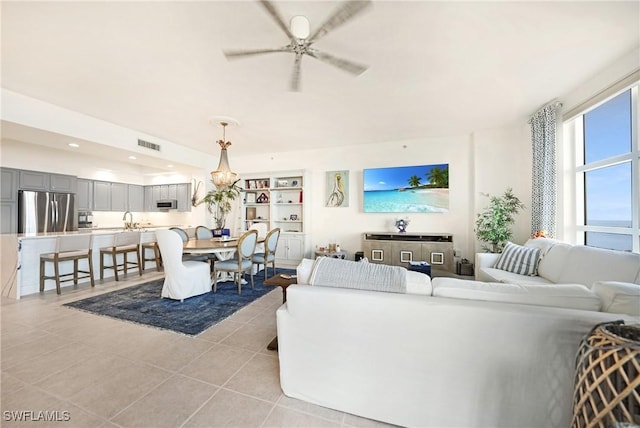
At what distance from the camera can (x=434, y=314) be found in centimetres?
115

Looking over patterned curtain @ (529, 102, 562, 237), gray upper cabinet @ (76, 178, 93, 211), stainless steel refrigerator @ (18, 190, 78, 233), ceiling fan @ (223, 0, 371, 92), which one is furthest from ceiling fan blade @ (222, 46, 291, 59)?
gray upper cabinet @ (76, 178, 93, 211)

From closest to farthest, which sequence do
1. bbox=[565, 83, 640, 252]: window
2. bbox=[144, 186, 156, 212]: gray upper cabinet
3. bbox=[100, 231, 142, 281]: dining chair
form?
bbox=[565, 83, 640, 252]: window
bbox=[100, 231, 142, 281]: dining chair
bbox=[144, 186, 156, 212]: gray upper cabinet

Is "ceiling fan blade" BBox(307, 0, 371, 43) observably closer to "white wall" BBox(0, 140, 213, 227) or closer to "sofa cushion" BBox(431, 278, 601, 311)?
"sofa cushion" BBox(431, 278, 601, 311)

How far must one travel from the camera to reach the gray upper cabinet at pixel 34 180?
445cm

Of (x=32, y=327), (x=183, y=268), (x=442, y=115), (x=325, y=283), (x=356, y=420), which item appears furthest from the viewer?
(x=442, y=115)

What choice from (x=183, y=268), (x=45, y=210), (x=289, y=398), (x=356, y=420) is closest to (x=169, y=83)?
(x=183, y=268)

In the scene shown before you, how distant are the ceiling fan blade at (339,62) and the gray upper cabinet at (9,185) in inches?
243

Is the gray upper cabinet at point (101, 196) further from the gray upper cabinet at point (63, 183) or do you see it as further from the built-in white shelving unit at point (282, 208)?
the built-in white shelving unit at point (282, 208)

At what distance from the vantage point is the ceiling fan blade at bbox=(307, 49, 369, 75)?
1.94m

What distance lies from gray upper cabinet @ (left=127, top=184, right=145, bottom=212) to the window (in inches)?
366

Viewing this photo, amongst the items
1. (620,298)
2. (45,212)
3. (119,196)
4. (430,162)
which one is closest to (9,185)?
(45,212)

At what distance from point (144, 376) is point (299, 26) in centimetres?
282

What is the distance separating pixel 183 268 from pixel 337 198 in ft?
10.7

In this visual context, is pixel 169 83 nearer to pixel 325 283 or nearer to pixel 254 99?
pixel 254 99
